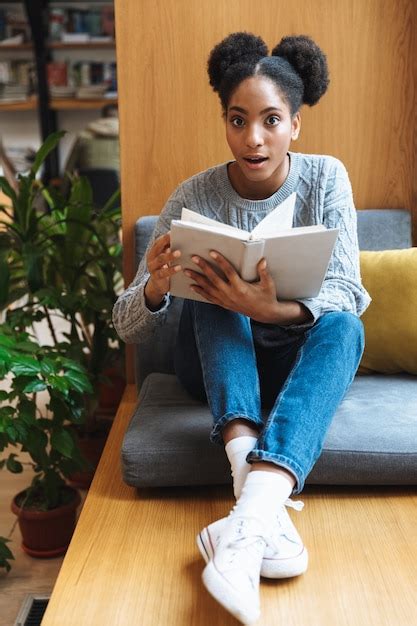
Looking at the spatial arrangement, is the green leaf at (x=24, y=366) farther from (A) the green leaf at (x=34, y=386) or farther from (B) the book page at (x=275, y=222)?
(B) the book page at (x=275, y=222)

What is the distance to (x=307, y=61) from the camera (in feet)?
5.19

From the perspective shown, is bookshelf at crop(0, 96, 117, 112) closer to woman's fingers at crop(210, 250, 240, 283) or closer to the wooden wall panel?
the wooden wall panel

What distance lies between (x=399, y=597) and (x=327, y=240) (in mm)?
590

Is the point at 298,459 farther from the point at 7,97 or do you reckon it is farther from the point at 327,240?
the point at 7,97

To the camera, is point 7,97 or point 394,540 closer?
point 394,540

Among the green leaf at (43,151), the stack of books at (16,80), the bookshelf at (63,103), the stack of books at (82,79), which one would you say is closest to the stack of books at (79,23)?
the stack of books at (82,79)

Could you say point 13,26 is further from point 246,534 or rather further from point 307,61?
point 246,534

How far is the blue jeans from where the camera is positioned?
1.28 meters

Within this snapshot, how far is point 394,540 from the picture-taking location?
1335mm

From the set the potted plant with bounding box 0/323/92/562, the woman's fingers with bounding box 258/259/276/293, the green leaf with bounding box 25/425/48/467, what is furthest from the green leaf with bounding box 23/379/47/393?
the woman's fingers with bounding box 258/259/276/293

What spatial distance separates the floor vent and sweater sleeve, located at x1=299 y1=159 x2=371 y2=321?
881 mm

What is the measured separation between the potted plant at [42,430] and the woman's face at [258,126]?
1.89 feet

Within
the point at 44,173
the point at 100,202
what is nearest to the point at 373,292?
the point at 100,202

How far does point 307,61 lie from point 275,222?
419 millimetres
